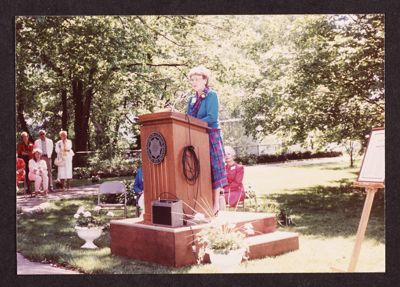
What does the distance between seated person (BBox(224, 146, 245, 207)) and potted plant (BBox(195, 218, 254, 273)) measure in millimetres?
587

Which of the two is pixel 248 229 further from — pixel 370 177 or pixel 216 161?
pixel 370 177

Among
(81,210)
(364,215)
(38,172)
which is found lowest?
Answer: (364,215)

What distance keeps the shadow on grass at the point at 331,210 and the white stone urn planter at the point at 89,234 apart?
1.78m

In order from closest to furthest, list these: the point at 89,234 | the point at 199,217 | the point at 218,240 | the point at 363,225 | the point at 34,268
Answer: the point at 363,225 → the point at 218,240 → the point at 199,217 → the point at 34,268 → the point at 89,234

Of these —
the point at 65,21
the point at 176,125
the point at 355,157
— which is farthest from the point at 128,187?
the point at 355,157

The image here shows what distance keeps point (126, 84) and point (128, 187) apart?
1.07 m

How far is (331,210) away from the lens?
20.0 ft

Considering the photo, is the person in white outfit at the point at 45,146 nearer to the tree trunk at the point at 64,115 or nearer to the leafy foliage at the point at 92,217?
the tree trunk at the point at 64,115

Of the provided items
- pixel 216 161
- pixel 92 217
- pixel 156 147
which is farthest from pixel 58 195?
pixel 216 161

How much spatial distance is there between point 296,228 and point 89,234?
6.82ft

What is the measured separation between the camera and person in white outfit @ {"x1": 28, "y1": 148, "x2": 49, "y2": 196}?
608 centimetres

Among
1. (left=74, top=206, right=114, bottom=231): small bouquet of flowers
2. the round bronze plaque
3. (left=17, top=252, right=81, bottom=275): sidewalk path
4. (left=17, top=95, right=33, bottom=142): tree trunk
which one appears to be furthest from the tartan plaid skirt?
(left=17, top=95, right=33, bottom=142): tree trunk

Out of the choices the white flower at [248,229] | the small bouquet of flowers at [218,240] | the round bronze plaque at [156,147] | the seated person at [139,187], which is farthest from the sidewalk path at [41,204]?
the white flower at [248,229]

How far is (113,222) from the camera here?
5.92m
